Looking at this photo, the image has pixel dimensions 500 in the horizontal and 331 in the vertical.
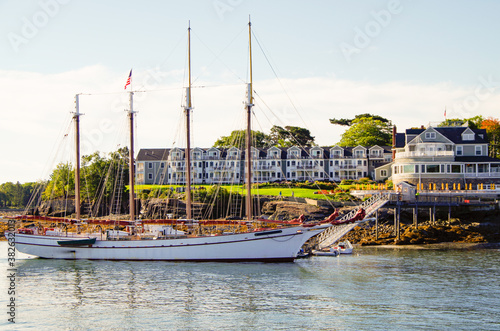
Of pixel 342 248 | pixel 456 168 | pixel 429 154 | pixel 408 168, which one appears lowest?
pixel 342 248

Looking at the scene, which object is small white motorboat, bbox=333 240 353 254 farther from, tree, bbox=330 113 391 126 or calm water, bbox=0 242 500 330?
tree, bbox=330 113 391 126

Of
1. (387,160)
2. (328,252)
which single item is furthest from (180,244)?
(387,160)

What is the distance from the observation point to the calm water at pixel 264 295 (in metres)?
28.6

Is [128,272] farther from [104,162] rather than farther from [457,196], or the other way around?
[104,162]

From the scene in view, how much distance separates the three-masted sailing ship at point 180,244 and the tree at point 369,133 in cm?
8208

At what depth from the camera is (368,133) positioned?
441 feet

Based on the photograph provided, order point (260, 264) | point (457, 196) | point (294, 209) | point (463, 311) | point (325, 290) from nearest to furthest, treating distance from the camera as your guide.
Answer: point (463, 311)
point (325, 290)
point (260, 264)
point (457, 196)
point (294, 209)

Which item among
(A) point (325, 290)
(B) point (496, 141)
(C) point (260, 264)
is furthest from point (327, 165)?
(A) point (325, 290)

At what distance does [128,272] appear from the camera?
45188 mm

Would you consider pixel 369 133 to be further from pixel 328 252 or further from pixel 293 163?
pixel 328 252

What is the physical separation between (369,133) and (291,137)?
22.3 m

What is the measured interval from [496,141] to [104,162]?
79041mm

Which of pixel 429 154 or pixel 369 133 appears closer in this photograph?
pixel 429 154

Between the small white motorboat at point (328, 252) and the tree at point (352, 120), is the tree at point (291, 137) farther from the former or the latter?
the small white motorboat at point (328, 252)
